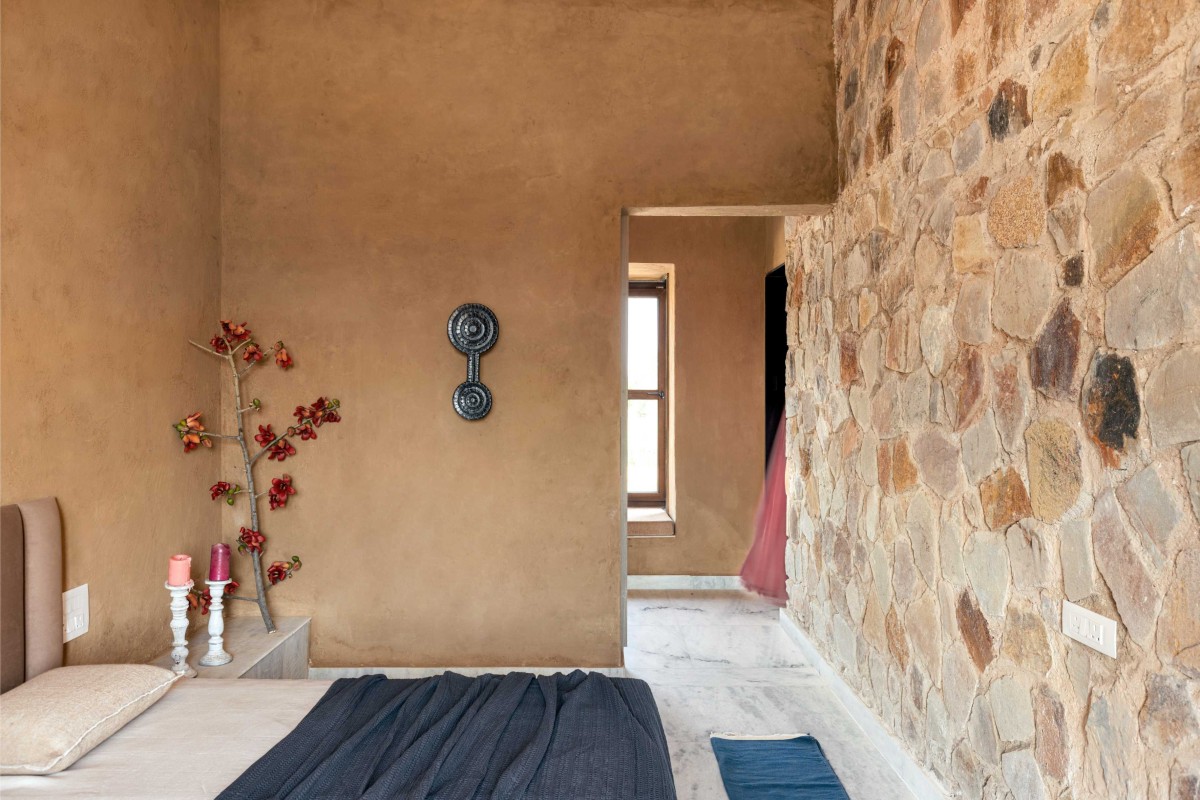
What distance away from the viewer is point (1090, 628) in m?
1.71

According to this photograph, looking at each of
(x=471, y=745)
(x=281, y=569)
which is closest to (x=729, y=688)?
(x=471, y=745)

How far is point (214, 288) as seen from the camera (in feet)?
11.2

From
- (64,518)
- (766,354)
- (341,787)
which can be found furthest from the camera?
(766,354)

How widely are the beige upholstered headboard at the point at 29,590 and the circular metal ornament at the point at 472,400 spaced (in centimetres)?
151

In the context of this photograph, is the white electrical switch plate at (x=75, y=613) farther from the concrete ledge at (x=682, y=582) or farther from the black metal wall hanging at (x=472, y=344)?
the concrete ledge at (x=682, y=582)

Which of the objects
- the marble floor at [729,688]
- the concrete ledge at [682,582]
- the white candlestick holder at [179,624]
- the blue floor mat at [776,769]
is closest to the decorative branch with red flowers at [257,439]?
the white candlestick holder at [179,624]


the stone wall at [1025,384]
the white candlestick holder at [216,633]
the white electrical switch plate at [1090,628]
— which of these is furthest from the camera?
the white candlestick holder at [216,633]

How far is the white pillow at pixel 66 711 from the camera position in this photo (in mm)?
1771

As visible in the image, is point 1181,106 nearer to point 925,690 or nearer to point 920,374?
point 920,374

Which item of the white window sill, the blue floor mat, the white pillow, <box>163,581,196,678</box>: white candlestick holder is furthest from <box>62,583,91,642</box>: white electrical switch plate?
the white window sill

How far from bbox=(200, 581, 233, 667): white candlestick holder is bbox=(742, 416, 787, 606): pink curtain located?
3194 mm

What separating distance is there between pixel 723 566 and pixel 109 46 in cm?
427

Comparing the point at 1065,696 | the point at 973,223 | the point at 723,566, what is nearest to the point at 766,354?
the point at 723,566

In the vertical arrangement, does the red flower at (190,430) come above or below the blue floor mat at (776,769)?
above
